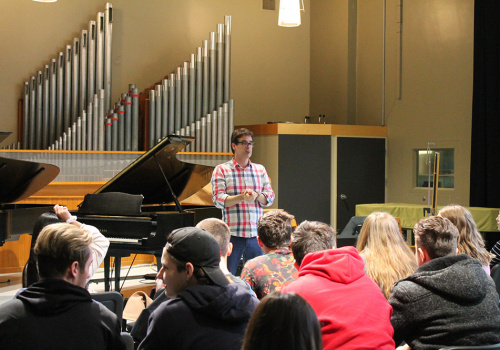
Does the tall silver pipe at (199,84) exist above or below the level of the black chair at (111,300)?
above

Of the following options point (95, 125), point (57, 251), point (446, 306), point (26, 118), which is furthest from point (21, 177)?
point (446, 306)

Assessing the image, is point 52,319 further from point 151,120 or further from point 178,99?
point 178,99

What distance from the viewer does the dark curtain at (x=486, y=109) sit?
7.53m

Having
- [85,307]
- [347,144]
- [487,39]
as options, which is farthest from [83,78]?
[85,307]

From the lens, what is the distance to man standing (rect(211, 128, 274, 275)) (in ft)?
15.0

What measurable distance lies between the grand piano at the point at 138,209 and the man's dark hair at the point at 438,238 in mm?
2664

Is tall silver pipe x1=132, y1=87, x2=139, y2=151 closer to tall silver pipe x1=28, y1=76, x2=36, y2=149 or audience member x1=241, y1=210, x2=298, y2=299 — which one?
tall silver pipe x1=28, y1=76, x2=36, y2=149

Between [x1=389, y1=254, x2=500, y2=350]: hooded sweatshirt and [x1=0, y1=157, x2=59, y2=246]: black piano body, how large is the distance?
363cm

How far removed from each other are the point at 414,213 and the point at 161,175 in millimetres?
3120

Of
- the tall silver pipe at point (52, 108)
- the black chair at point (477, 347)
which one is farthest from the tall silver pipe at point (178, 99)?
the black chair at point (477, 347)

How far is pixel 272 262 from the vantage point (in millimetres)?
2871

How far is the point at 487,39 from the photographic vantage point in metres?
7.64

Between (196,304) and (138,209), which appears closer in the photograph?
(196,304)

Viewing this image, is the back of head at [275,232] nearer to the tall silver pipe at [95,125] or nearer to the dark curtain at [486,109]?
the tall silver pipe at [95,125]
